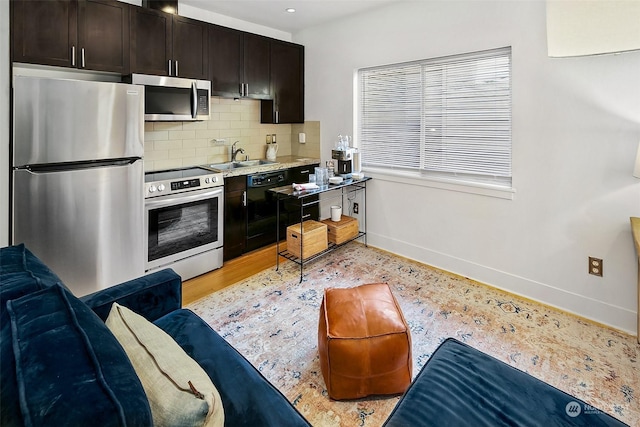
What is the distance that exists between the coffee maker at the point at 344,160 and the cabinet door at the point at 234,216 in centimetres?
105

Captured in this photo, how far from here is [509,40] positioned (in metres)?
2.83

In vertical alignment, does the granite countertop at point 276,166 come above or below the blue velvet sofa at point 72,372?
above

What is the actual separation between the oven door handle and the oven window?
0.13 ft

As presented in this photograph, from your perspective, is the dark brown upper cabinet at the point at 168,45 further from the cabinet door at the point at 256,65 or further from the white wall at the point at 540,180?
the white wall at the point at 540,180

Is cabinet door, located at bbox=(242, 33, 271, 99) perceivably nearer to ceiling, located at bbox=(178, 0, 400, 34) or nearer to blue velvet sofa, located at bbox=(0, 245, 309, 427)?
ceiling, located at bbox=(178, 0, 400, 34)

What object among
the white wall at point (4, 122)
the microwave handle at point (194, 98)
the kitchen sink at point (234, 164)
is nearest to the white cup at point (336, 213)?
the kitchen sink at point (234, 164)

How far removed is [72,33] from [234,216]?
2022mm

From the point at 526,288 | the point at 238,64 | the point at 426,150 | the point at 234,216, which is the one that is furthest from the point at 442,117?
the point at 234,216

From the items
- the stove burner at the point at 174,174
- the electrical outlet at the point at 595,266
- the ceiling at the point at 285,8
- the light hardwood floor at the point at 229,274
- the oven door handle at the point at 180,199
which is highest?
the ceiling at the point at 285,8

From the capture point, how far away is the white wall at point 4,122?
2297 millimetres

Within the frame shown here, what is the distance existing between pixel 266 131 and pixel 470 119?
2548 mm

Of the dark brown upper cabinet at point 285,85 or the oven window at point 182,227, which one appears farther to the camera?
the dark brown upper cabinet at point 285,85

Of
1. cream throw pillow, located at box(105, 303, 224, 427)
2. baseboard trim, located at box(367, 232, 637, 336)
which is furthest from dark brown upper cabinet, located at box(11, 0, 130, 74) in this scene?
baseboard trim, located at box(367, 232, 637, 336)

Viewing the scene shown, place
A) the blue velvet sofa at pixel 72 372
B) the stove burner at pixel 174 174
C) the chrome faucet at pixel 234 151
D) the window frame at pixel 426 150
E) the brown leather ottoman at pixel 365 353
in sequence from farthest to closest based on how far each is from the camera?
the chrome faucet at pixel 234 151 → the stove burner at pixel 174 174 → the window frame at pixel 426 150 → the brown leather ottoman at pixel 365 353 → the blue velvet sofa at pixel 72 372
